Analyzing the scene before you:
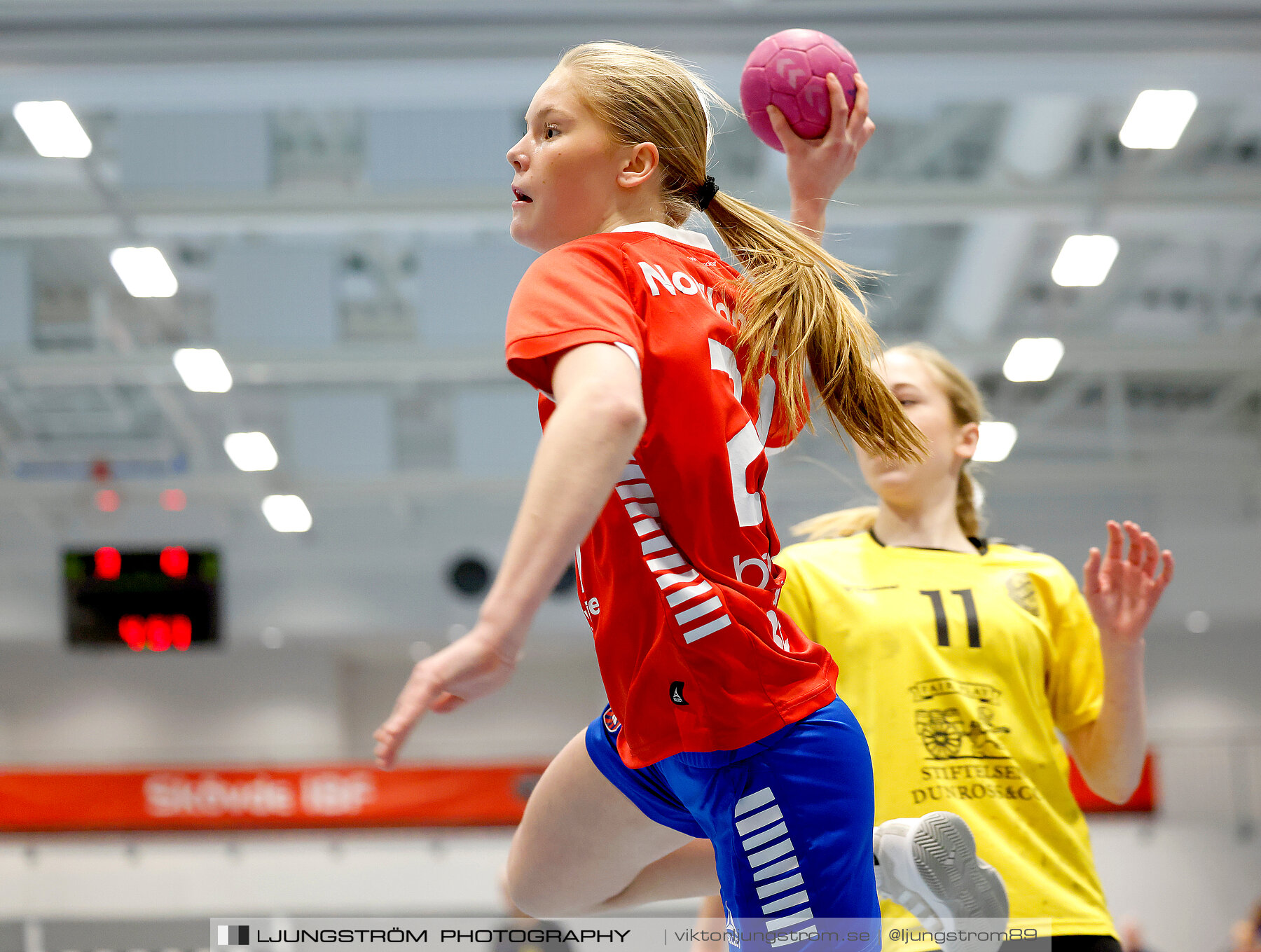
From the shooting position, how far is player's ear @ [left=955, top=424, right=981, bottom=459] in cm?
261

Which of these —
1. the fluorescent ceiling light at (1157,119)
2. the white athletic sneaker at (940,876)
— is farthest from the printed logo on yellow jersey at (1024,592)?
the fluorescent ceiling light at (1157,119)

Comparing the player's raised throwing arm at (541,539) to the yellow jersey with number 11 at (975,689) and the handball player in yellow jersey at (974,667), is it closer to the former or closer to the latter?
the handball player in yellow jersey at (974,667)

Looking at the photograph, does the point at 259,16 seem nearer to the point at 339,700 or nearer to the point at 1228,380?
the point at 1228,380

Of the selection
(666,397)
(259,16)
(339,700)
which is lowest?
(666,397)

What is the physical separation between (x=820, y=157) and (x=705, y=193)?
470 mm

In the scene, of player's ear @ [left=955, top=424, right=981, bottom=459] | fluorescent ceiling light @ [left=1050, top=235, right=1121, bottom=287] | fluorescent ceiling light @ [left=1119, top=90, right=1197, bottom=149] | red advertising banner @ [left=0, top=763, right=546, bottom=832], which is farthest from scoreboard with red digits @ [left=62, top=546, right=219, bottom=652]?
player's ear @ [left=955, top=424, right=981, bottom=459]

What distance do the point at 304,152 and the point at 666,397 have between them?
9.95m

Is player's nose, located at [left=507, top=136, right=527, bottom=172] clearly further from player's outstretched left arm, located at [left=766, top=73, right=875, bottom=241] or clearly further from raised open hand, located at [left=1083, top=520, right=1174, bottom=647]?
raised open hand, located at [left=1083, top=520, right=1174, bottom=647]

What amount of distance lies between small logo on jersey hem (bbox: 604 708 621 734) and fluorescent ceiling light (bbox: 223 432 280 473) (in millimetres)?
10972

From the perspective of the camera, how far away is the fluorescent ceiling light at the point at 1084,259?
307 inches

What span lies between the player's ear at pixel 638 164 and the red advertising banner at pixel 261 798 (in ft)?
39.4

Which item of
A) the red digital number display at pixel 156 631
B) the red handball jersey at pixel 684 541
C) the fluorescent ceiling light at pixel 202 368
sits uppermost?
the fluorescent ceiling light at pixel 202 368

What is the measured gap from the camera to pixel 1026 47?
430 cm

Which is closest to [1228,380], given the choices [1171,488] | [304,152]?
[1171,488]
